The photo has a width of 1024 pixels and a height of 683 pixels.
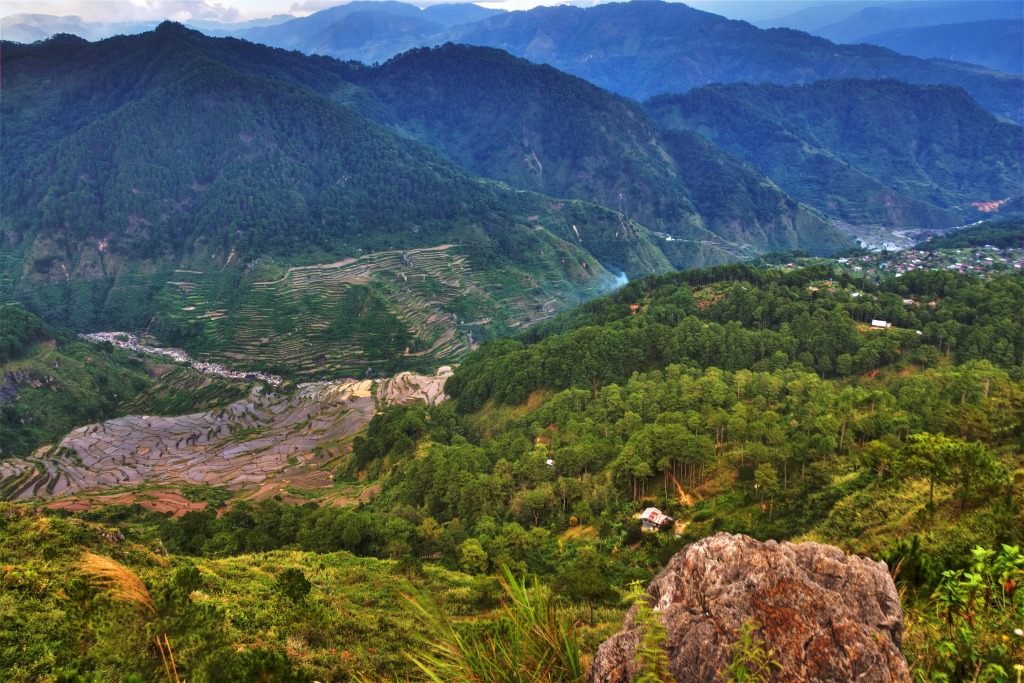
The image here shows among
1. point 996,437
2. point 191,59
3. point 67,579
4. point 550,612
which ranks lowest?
point 996,437

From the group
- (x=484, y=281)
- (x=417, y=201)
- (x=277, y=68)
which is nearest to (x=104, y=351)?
(x=484, y=281)

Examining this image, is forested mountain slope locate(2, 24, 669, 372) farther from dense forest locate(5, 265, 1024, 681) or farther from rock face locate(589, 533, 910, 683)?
rock face locate(589, 533, 910, 683)

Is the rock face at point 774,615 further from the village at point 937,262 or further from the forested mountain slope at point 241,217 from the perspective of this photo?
the forested mountain slope at point 241,217

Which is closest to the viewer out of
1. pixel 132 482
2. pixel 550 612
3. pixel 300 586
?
pixel 550 612

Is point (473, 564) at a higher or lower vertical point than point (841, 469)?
lower

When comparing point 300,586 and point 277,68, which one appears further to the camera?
point 277,68

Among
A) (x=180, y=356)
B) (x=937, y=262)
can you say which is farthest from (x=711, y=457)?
(x=180, y=356)

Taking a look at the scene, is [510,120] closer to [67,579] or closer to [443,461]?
[443,461]

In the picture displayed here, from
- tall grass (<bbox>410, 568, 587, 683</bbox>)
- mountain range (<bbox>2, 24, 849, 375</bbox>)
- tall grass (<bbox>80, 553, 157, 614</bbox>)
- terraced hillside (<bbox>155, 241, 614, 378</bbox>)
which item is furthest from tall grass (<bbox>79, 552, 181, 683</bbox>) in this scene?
mountain range (<bbox>2, 24, 849, 375</bbox>)
